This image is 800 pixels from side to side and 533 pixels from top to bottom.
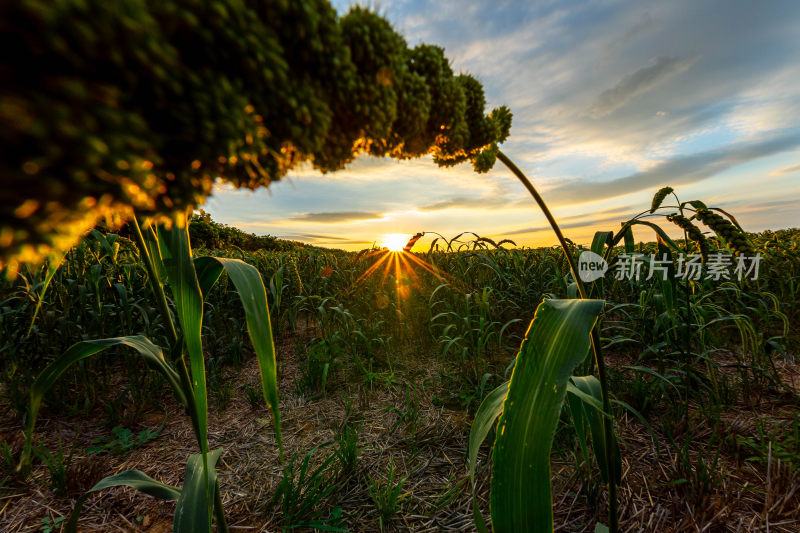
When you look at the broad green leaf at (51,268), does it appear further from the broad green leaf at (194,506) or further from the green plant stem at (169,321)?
the broad green leaf at (194,506)

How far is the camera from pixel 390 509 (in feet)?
5.55

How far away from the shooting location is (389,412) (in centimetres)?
259

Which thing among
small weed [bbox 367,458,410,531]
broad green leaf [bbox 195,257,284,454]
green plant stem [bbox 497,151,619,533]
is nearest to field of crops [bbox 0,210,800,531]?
small weed [bbox 367,458,410,531]

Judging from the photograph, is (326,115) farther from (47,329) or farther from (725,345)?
(725,345)

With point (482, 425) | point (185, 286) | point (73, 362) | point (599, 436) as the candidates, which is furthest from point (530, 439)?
point (73, 362)

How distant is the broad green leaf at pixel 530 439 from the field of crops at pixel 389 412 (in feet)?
0.61

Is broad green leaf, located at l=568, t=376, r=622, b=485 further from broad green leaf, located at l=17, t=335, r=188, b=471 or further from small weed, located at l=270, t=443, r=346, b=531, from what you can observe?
broad green leaf, located at l=17, t=335, r=188, b=471

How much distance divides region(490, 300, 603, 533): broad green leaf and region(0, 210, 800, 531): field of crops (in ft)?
0.61

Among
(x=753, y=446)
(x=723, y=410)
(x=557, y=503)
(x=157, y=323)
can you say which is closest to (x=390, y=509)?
(x=557, y=503)

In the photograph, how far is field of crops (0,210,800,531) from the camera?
5.56 feet

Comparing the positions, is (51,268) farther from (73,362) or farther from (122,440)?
(122,440)

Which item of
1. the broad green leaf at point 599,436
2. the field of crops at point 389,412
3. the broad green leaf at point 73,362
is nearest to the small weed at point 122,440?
the field of crops at point 389,412

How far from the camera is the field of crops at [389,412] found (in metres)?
1.70

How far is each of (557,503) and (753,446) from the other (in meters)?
1.17
